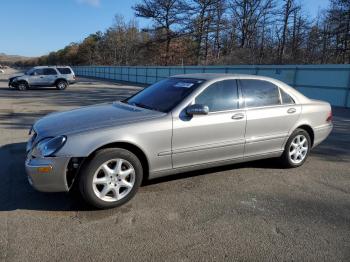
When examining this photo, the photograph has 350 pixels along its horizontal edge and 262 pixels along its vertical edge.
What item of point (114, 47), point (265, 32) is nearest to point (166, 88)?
point (265, 32)

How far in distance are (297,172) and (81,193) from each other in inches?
135

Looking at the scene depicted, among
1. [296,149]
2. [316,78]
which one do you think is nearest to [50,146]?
[296,149]

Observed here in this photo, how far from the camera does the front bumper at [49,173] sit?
3939mm

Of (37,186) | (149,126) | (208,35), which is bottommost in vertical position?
(37,186)

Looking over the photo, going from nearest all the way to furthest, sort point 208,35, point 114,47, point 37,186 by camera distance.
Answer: point 37,186 < point 208,35 < point 114,47

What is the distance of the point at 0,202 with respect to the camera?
171 inches

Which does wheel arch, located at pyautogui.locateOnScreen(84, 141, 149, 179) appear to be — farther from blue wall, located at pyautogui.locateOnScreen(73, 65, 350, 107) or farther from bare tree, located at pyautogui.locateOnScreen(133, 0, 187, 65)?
bare tree, located at pyautogui.locateOnScreen(133, 0, 187, 65)

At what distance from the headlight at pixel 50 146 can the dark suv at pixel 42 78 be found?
71.9 feet

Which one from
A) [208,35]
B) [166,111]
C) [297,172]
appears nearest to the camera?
[166,111]

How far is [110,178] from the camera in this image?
4.20 meters

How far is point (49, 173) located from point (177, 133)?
1565 millimetres

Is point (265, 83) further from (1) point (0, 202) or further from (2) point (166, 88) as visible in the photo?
(1) point (0, 202)

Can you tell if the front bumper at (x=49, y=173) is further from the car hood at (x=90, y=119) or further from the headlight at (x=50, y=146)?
the car hood at (x=90, y=119)

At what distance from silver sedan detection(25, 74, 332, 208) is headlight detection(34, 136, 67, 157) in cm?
1
